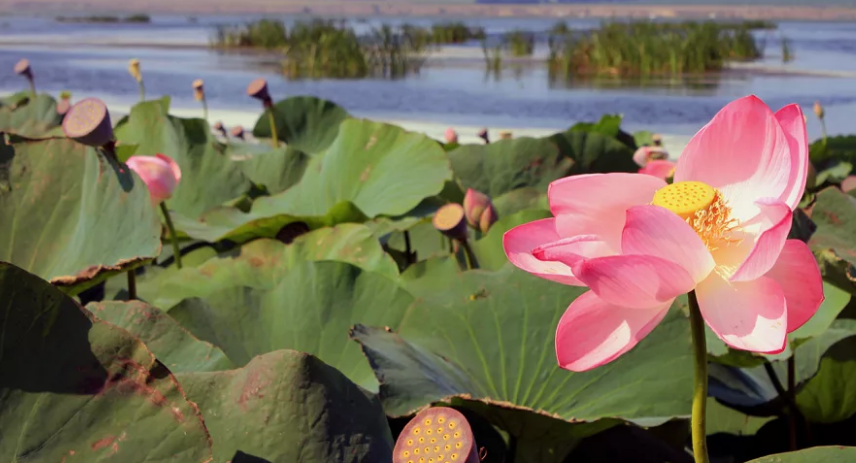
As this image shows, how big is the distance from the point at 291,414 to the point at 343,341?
0.36 m

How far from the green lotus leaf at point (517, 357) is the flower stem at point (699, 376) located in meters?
0.32

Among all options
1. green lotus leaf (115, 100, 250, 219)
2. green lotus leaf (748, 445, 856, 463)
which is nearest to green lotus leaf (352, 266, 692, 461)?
green lotus leaf (748, 445, 856, 463)

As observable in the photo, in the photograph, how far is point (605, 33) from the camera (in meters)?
12.7

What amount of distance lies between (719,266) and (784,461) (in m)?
0.16

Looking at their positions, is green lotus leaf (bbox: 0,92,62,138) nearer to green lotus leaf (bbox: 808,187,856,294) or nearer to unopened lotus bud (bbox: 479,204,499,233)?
unopened lotus bud (bbox: 479,204,499,233)

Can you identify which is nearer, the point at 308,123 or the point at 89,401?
the point at 89,401

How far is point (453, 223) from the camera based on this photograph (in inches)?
43.9

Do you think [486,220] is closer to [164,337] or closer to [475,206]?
[475,206]

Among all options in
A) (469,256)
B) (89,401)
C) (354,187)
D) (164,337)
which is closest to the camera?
(89,401)

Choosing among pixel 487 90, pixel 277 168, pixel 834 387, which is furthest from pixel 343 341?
pixel 487 90

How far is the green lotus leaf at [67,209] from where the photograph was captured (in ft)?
3.30

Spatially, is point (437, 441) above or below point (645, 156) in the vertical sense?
above

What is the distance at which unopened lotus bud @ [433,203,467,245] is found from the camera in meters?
1.11

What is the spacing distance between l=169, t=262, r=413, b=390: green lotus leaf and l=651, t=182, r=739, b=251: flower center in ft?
1.73
